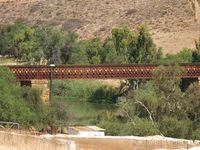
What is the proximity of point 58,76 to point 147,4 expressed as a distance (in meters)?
64.1

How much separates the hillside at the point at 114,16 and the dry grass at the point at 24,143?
5563 cm

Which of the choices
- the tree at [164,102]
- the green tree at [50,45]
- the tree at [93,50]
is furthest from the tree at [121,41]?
the tree at [164,102]

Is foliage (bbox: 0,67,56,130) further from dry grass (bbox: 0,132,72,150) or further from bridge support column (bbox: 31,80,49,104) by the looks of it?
dry grass (bbox: 0,132,72,150)

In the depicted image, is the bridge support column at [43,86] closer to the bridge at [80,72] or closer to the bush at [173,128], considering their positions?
the bridge at [80,72]

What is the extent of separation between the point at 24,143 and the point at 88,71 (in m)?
22.3

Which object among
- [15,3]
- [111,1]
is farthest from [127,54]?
[15,3]

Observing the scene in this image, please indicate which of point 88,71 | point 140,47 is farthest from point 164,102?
point 140,47

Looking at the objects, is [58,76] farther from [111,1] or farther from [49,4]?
[49,4]

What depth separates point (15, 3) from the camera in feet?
400

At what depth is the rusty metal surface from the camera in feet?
123

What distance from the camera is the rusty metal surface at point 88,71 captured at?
37.4m

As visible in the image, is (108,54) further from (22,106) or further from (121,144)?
(121,144)

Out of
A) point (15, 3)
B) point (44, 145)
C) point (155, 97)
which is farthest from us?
point (15, 3)

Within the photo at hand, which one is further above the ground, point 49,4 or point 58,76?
point 49,4
